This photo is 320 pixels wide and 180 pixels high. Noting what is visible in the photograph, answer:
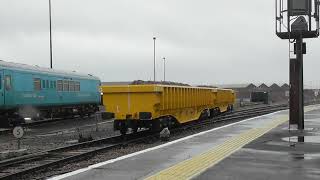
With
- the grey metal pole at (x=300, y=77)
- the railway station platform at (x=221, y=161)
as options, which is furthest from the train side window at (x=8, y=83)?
the grey metal pole at (x=300, y=77)

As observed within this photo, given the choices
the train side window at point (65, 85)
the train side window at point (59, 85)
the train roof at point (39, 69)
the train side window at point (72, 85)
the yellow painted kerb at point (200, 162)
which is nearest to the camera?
the yellow painted kerb at point (200, 162)

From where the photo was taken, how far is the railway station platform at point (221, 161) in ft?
32.3

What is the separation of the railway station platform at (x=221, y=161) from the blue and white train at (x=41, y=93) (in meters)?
13.5

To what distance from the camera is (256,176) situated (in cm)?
959

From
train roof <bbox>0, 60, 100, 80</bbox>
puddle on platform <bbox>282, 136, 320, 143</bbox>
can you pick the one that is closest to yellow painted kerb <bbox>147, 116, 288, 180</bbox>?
puddle on platform <bbox>282, 136, 320, 143</bbox>

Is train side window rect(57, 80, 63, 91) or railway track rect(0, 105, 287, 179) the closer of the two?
railway track rect(0, 105, 287, 179)

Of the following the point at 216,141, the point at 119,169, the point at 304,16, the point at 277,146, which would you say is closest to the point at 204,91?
the point at 304,16

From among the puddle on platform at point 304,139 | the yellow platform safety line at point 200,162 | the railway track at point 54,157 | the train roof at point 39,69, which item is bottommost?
the railway track at point 54,157

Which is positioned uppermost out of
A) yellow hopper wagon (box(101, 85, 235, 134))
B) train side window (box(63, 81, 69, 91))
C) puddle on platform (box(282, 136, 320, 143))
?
train side window (box(63, 81, 69, 91))

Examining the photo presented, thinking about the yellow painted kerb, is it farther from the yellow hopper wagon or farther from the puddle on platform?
the yellow hopper wagon

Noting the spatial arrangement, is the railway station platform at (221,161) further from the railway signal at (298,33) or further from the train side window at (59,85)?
the train side window at (59,85)

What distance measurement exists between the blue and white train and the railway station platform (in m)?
13.5

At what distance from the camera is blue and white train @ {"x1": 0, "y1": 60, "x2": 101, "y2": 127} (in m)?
26.9

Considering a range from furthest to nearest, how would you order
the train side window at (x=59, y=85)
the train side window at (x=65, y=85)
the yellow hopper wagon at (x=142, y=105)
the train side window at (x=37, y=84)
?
the train side window at (x=65, y=85) → the train side window at (x=59, y=85) → the train side window at (x=37, y=84) → the yellow hopper wagon at (x=142, y=105)
